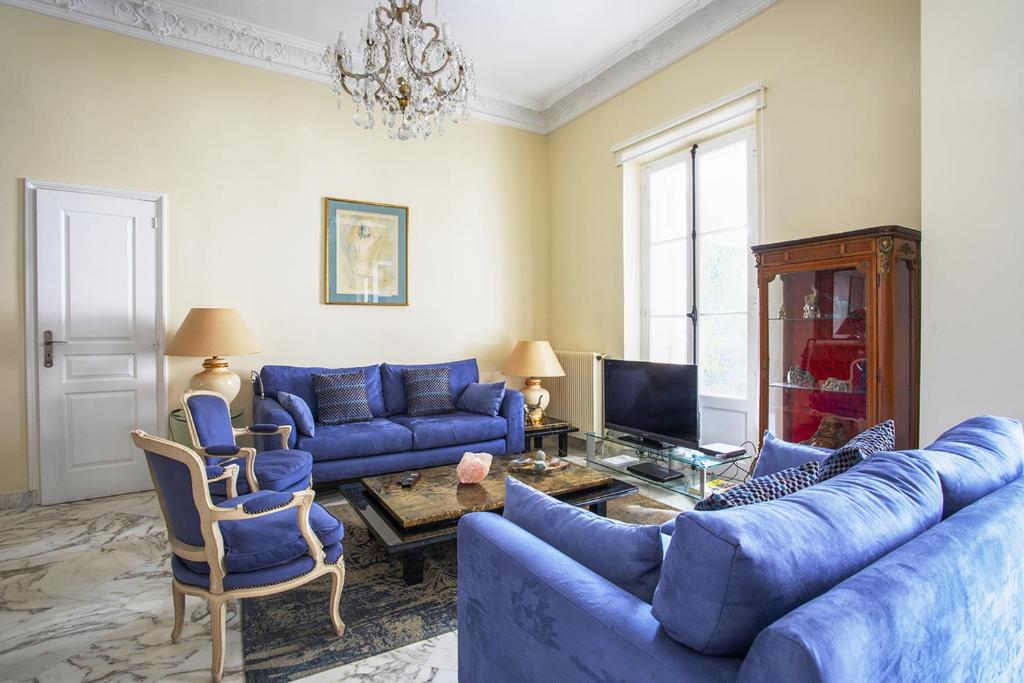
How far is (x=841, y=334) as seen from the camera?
2.80m

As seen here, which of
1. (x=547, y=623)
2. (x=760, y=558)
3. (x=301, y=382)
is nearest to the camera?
(x=760, y=558)

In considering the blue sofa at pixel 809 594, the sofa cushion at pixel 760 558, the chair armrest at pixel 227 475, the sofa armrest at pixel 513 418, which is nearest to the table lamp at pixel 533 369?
the sofa armrest at pixel 513 418

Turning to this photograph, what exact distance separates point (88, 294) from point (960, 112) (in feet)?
16.8

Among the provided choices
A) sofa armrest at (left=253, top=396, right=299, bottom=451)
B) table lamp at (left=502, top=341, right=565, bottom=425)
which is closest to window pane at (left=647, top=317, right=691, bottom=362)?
table lamp at (left=502, top=341, right=565, bottom=425)

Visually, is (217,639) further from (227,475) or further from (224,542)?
(227,475)

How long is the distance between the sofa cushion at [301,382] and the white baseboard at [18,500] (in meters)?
1.58

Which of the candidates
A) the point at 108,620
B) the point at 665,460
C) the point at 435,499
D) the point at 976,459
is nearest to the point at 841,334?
the point at 665,460

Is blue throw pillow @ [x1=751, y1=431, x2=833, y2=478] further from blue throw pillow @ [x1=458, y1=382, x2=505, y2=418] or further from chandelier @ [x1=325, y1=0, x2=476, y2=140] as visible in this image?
blue throw pillow @ [x1=458, y1=382, x2=505, y2=418]

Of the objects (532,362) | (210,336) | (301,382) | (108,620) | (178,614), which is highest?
(210,336)

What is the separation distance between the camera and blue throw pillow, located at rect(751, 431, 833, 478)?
1810mm

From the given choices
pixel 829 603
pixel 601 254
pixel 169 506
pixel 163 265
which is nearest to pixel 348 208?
pixel 163 265

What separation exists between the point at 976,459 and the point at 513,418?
3248mm

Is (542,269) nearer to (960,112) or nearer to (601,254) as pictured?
(601,254)

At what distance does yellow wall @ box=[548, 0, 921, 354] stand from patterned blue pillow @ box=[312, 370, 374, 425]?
224 cm
